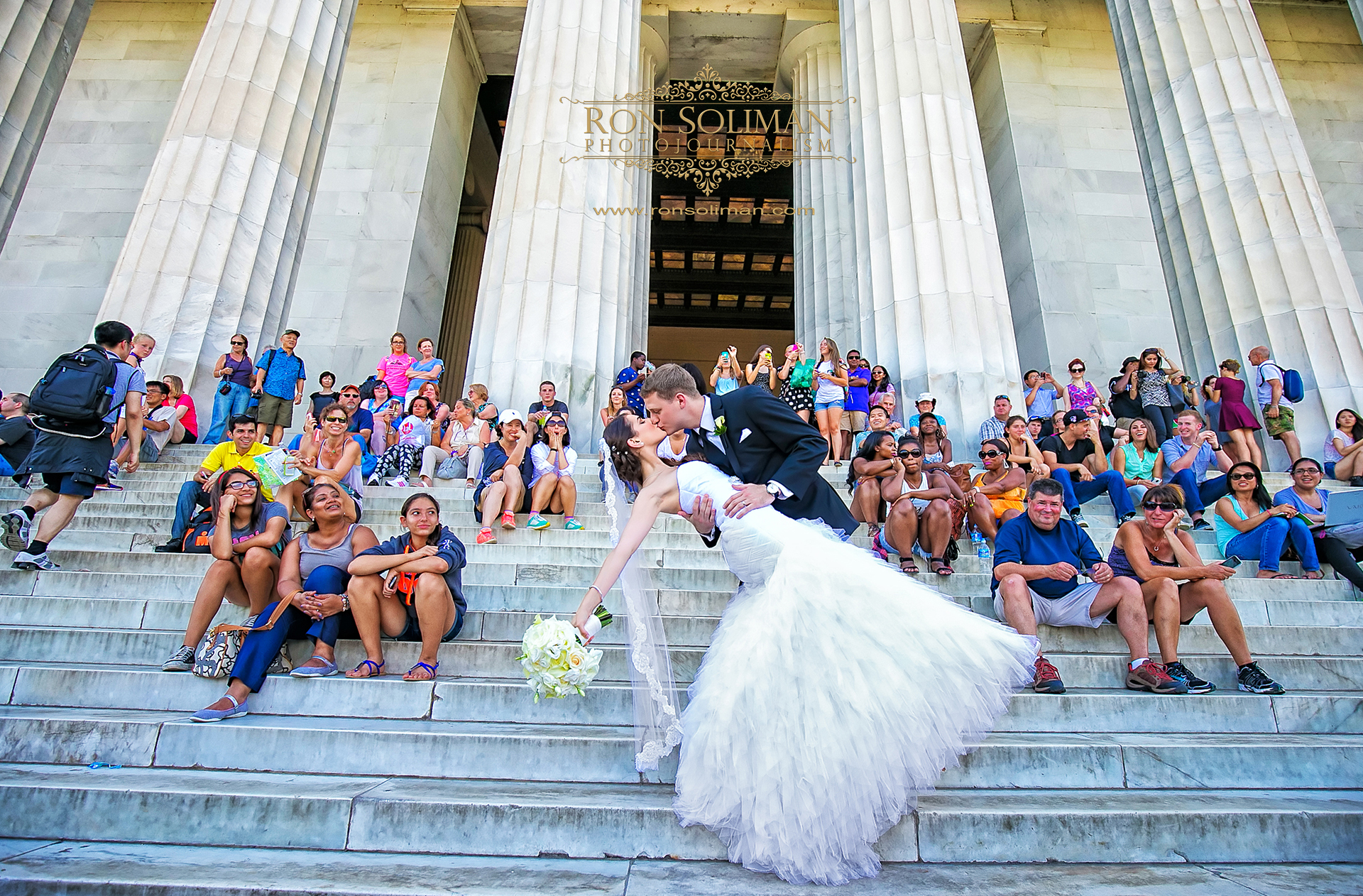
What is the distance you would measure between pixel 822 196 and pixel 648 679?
14.8 m

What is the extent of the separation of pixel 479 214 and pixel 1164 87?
1756cm

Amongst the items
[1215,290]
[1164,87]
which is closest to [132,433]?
[1215,290]

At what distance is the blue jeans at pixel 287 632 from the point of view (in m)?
4.26

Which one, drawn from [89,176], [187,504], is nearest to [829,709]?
[187,504]

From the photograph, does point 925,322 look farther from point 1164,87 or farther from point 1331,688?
point 1331,688

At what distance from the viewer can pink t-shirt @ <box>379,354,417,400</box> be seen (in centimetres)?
1161

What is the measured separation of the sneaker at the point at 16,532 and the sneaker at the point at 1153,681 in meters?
7.96

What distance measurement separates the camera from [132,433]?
8328 millimetres

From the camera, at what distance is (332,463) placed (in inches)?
276

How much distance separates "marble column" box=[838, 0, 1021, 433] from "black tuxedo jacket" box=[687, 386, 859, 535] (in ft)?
26.3

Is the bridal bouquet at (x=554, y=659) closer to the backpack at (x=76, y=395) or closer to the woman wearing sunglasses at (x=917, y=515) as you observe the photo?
the woman wearing sunglasses at (x=917, y=515)

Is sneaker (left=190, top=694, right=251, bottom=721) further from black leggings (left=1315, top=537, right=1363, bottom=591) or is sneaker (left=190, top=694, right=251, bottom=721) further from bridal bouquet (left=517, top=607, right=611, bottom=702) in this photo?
black leggings (left=1315, top=537, right=1363, bottom=591)

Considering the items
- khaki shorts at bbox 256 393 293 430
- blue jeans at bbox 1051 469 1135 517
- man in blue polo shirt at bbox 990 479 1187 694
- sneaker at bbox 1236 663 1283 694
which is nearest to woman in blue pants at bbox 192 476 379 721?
man in blue polo shirt at bbox 990 479 1187 694

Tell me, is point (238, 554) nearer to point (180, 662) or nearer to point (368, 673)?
point (180, 662)
